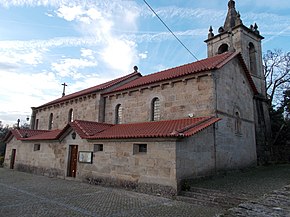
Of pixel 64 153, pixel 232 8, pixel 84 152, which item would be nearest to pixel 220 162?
pixel 84 152

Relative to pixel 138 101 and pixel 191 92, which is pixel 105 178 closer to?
pixel 138 101

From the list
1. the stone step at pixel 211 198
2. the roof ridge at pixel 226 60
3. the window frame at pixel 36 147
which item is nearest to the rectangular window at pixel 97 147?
the stone step at pixel 211 198

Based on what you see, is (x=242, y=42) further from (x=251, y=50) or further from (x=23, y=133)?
Result: (x=23, y=133)

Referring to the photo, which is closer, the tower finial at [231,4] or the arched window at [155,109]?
the arched window at [155,109]

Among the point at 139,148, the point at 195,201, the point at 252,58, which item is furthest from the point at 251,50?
the point at 195,201

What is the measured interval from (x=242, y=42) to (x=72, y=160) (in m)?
17.6

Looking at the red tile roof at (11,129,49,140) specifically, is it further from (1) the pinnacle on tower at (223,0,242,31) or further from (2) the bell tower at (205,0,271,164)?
(1) the pinnacle on tower at (223,0,242,31)

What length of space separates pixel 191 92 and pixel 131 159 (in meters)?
5.60

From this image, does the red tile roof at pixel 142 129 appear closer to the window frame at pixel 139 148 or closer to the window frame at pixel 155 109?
the window frame at pixel 139 148

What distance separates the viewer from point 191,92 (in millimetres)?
14125

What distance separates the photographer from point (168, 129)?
37.9 ft

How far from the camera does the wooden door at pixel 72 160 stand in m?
15.5

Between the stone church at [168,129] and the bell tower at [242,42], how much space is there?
94 millimetres

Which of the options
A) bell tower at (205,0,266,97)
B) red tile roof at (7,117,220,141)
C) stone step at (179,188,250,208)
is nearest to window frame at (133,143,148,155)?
red tile roof at (7,117,220,141)
